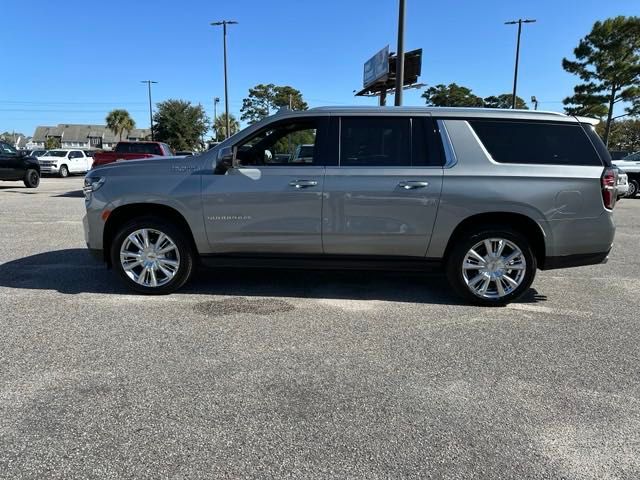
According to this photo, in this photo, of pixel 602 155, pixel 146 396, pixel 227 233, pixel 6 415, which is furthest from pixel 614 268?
pixel 6 415

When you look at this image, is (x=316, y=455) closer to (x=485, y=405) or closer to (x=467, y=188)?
(x=485, y=405)

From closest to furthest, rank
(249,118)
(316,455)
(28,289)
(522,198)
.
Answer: (316,455), (522,198), (28,289), (249,118)

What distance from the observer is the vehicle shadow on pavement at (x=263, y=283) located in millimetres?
5352

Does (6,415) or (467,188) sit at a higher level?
(467,188)

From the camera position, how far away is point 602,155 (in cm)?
483

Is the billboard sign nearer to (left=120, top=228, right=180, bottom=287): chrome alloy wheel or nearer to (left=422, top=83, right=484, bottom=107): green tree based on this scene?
(left=120, top=228, right=180, bottom=287): chrome alloy wheel

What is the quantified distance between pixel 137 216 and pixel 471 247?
3.41 metres

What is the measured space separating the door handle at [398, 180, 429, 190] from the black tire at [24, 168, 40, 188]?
17626mm

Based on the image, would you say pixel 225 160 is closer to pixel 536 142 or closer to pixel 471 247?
pixel 471 247

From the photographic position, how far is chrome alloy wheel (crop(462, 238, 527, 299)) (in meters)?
4.91

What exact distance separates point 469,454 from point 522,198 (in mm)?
2872

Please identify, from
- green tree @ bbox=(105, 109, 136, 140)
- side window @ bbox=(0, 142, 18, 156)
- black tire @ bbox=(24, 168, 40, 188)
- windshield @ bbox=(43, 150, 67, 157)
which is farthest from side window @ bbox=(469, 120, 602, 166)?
green tree @ bbox=(105, 109, 136, 140)

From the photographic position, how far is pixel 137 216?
205 inches

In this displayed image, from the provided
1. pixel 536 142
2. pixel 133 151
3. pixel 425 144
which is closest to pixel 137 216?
pixel 425 144
